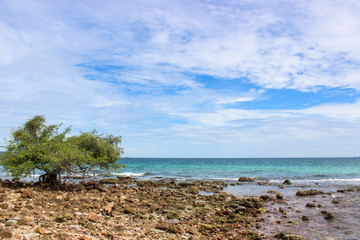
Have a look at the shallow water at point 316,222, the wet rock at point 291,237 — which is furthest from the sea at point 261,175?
the wet rock at point 291,237

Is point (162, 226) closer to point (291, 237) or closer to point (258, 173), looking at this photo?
point (291, 237)

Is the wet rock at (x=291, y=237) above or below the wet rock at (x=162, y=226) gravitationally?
below

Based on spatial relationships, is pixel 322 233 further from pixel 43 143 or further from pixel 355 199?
pixel 43 143

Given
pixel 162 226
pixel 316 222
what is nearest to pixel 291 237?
pixel 316 222

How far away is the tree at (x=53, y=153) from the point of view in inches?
789

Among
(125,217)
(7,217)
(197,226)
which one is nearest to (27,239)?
(7,217)

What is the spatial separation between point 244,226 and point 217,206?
4.91m

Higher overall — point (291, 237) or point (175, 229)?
point (175, 229)

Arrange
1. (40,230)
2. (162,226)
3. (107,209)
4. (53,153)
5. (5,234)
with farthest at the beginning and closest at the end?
1. (53,153)
2. (107,209)
3. (162,226)
4. (40,230)
5. (5,234)

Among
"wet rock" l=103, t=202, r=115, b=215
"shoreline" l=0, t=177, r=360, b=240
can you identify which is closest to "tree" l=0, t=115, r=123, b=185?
"shoreline" l=0, t=177, r=360, b=240

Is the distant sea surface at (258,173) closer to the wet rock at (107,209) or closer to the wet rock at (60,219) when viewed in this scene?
the wet rock at (107,209)

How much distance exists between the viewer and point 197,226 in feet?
45.3

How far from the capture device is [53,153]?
804 inches

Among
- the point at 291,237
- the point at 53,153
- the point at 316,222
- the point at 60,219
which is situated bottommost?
the point at 316,222
